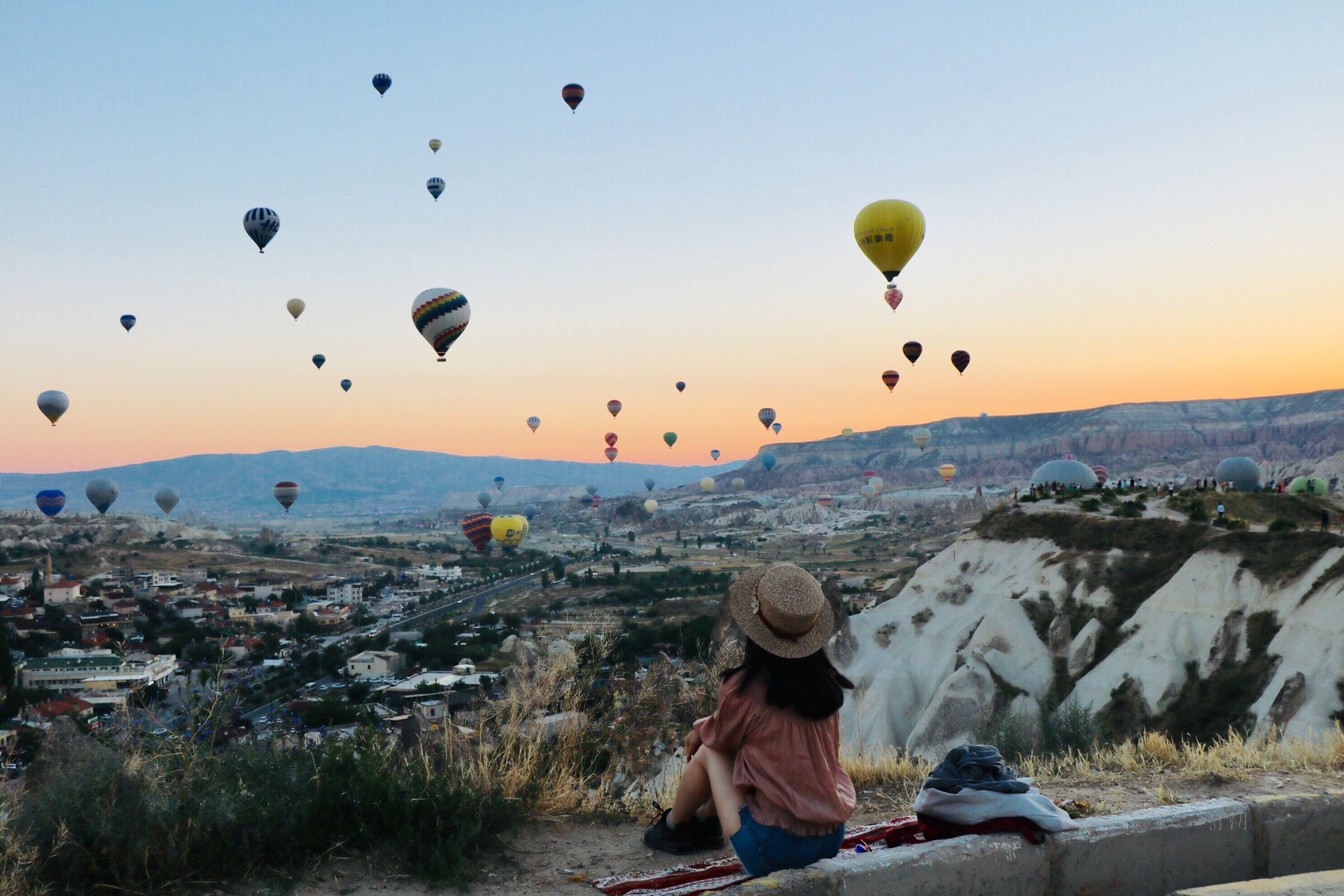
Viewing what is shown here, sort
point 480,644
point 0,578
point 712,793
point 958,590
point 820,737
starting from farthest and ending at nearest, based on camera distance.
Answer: point 0,578, point 480,644, point 958,590, point 712,793, point 820,737

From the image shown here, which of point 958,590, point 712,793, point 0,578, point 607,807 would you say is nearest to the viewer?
point 712,793

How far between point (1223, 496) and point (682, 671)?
28486mm

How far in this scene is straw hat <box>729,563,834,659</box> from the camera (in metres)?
2.82

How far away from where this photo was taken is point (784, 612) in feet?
9.18

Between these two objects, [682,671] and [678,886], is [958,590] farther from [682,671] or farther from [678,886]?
[678,886]

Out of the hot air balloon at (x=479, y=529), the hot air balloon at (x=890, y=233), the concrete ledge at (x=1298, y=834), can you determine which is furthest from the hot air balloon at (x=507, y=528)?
the concrete ledge at (x=1298, y=834)

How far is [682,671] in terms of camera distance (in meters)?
5.82

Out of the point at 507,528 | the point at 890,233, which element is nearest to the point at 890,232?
the point at 890,233

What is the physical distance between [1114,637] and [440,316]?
19907 millimetres

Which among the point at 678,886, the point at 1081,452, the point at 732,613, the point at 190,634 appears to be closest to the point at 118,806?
the point at 678,886

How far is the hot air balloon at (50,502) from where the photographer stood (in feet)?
173

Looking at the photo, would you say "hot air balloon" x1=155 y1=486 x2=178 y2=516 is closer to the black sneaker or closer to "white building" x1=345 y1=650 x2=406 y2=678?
"white building" x1=345 y1=650 x2=406 y2=678

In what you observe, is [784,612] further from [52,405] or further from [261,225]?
[52,405]

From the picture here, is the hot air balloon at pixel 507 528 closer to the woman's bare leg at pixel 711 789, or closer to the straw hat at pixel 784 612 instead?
the woman's bare leg at pixel 711 789
